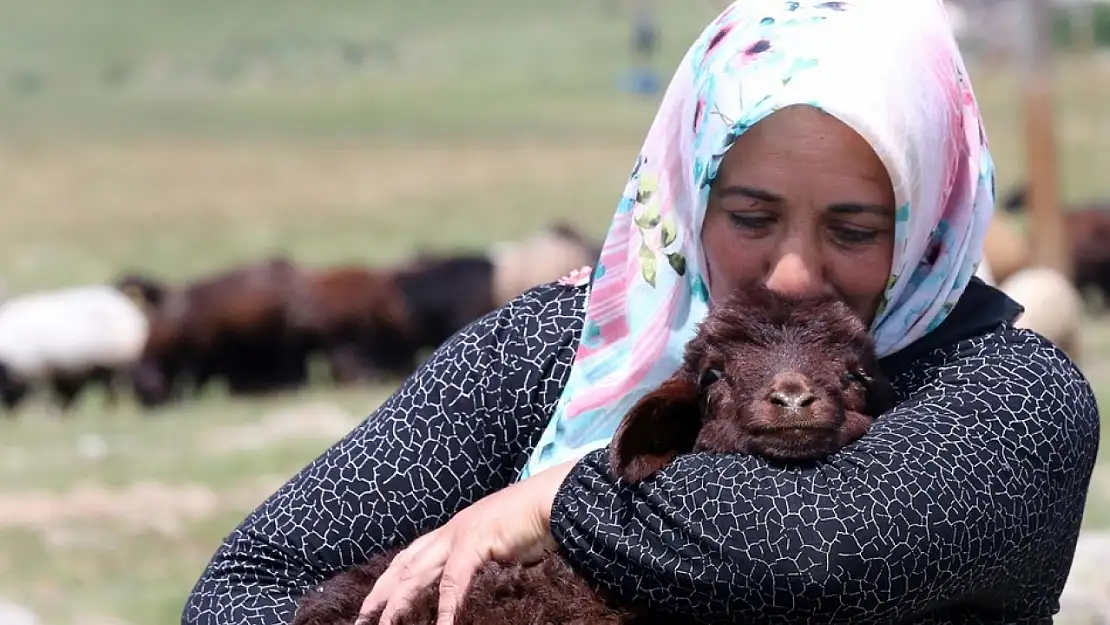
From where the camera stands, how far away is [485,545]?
2.54 metres

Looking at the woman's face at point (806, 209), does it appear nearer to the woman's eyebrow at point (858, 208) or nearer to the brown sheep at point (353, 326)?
the woman's eyebrow at point (858, 208)

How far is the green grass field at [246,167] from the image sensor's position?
7.36 meters

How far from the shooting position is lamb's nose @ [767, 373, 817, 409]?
2.39 m

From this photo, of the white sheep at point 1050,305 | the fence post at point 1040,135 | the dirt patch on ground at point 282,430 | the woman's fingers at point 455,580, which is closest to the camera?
the woman's fingers at point 455,580

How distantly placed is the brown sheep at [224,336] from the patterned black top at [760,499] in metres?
8.29

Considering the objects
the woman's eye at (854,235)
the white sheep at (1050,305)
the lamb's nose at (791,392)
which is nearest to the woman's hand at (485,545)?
the lamb's nose at (791,392)

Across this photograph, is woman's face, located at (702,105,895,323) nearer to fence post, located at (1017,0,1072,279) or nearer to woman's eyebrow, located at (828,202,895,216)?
woman's eyebrow, located at (828,202,895,216)

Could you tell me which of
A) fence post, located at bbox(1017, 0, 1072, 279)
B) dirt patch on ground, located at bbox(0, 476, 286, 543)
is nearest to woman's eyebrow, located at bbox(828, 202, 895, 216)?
dirt patch on ground, located at bbox(0, 476, 286, 543)

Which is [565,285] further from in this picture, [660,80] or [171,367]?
[660,80]

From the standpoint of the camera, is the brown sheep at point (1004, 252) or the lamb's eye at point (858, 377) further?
the brown sheep at point (1004, 252)

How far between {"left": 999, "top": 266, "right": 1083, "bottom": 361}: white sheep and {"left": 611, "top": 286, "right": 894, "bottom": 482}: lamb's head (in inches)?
287

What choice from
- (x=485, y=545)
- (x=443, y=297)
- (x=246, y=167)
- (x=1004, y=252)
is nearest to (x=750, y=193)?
(x=485, y=545)

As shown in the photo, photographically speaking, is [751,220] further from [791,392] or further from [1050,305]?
[1050,305]

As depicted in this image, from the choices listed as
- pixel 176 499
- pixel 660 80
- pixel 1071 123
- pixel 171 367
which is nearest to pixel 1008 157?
pixel 1071 123
